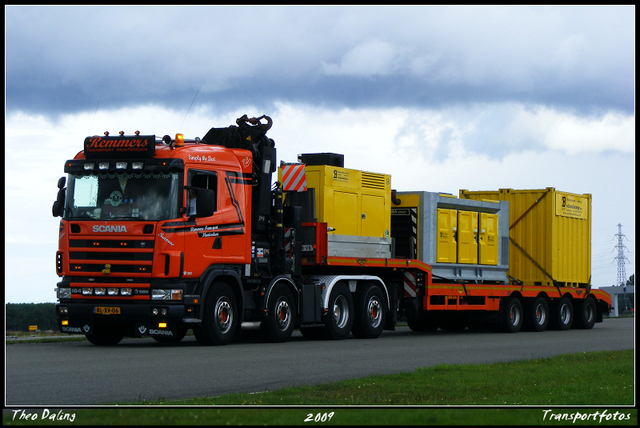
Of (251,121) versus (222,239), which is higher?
(251,121)

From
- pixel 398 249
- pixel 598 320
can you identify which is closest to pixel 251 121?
pixel 398 249

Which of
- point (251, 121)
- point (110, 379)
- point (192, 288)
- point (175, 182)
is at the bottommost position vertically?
point (110, 379)

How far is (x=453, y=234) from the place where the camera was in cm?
Result: 2475

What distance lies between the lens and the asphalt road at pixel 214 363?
433 inches

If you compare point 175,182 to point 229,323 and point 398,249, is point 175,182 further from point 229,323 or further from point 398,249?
point 398,249

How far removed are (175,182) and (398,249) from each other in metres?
8.60

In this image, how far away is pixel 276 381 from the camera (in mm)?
12094

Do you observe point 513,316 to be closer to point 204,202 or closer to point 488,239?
point 488,239

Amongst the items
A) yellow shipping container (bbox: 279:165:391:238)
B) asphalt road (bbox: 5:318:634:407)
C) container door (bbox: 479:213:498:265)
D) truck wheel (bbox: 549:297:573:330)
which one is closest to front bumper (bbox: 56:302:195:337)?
asphalt road (bbox: 5:318:634:407)

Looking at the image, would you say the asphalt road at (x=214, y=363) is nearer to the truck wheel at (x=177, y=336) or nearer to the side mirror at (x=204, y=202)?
the truck wheel at (x=177, y=336)

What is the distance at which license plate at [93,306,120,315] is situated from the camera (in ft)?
56.3

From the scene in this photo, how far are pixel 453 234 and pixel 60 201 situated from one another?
10.9 metres

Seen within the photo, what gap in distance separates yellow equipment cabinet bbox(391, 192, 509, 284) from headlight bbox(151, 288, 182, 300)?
8.30 meters

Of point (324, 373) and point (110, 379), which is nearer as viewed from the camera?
point (110, 379)
